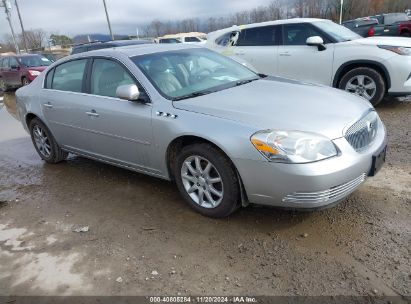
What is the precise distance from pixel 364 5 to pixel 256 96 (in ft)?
163

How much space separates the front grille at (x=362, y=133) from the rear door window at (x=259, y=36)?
192 inches

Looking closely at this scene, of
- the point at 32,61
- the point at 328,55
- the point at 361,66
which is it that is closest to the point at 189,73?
the point at 328,55

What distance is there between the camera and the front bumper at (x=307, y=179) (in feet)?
9.69

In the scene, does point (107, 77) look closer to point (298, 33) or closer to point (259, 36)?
point (298, 33)

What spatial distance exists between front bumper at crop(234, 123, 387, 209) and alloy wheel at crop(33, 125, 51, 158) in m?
3.50

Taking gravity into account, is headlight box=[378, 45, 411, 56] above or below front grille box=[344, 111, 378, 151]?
above

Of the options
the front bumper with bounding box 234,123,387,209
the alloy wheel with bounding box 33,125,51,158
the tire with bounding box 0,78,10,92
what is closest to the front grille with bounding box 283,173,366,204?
the front bumper with bounding box 234,123,387,209

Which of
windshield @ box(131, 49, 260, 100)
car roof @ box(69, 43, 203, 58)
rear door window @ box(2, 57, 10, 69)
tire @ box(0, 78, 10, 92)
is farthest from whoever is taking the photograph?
tire @ box(0, 78, 10, 92)

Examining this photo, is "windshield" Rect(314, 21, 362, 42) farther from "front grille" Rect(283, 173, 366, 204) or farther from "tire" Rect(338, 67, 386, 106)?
"front grille" Rect(283, 173, 366, 204)

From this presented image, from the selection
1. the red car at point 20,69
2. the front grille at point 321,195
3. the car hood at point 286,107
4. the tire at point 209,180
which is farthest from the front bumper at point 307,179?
the red car at point 20,69

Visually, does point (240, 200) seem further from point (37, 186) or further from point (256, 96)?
point (37, 186)

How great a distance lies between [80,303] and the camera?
2.75m

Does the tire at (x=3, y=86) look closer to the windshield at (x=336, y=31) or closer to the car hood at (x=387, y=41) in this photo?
the windshield at (x=336, y=31)

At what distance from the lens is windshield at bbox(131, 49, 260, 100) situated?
3.93m
